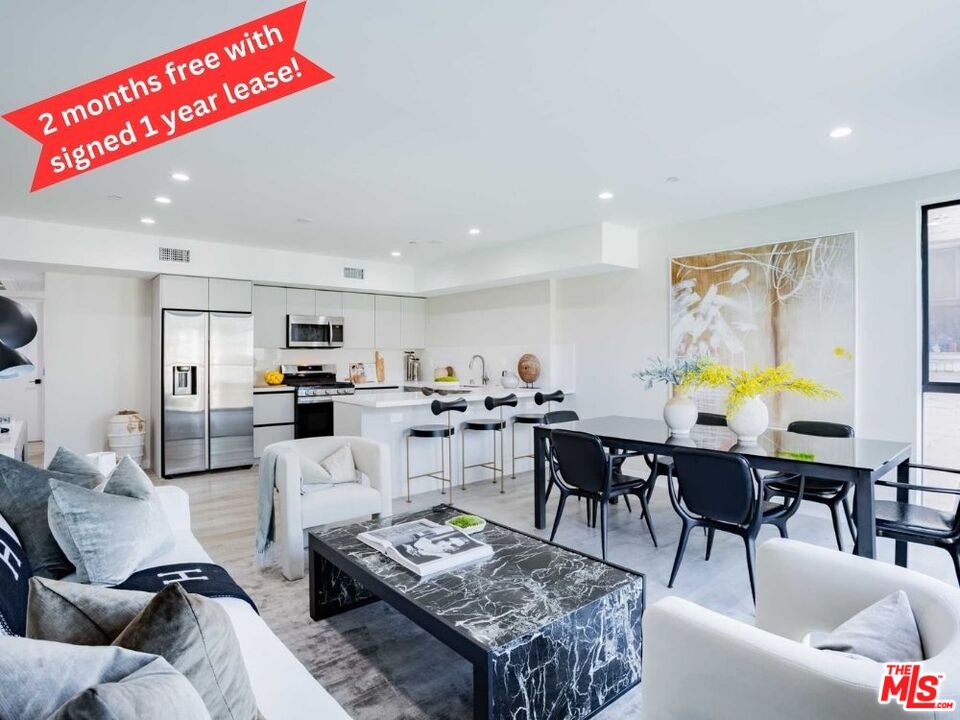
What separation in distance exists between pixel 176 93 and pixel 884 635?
3.40 meters

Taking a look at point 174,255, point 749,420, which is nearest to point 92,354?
point 174,255

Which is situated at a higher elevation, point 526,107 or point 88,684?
point 526,107

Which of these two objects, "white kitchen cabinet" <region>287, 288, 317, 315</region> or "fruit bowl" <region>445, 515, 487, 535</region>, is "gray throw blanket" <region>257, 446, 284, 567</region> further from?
"white kitchen cabinet" <region>287, 288, 317, 315</region>

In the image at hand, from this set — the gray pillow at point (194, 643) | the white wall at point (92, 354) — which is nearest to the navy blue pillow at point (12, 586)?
the gray pillow at point (194, 643)

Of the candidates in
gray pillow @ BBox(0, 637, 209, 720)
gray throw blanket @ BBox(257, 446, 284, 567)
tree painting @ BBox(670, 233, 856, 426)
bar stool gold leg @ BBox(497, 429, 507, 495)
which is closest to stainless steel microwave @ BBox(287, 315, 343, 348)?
bar stool gold leg @ BBox(497, 429, 507, 495)

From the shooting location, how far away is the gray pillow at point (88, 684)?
0.68 m

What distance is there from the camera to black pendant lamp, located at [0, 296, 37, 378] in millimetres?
1431

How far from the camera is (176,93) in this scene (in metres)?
2.69

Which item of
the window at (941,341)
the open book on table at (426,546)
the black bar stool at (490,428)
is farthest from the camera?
the black bar stool at (490,428)

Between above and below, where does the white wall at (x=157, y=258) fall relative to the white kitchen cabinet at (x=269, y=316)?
above

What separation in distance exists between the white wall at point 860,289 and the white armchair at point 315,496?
10.1 feet

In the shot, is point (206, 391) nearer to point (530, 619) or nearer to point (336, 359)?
point (336, 359)

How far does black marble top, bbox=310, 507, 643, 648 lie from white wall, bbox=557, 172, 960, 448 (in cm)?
315

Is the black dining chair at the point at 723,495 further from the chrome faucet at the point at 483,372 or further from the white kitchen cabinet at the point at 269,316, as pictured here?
the white kitchen cabinet at the point at 269,316
